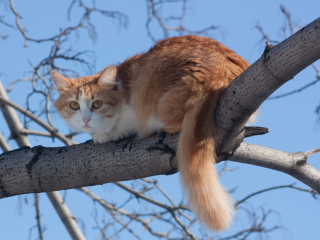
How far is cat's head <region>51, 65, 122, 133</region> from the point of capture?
7.53 ft

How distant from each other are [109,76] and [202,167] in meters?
1.03

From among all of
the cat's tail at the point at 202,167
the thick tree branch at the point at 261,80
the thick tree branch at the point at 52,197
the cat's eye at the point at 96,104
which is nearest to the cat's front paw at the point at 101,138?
the cat's eye at the point at 96,104

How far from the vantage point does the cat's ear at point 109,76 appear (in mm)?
Result: 2361

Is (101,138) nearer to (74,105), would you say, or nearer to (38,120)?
(74,105)

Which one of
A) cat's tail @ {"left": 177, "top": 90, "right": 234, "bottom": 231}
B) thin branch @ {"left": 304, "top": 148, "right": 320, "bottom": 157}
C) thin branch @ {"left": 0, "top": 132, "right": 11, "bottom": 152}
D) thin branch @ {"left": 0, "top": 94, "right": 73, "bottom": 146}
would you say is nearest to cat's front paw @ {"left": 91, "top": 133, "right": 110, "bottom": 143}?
cat's tail @ {"left": 177, "top": 90, "right": 234, "bottom": 231}

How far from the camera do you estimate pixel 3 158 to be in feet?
7.28

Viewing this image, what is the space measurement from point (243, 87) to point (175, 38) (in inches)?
32.0

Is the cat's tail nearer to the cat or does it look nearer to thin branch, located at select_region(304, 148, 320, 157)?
the cat

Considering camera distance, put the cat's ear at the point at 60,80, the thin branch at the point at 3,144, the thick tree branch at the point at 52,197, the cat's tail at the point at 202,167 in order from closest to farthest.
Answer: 1. the cat's tail at the point at 202,167
2. the cat's ear at the point at 60,80
3. the thick tree branch at the point at 52,197
4. the thin branch at the point at 3,144

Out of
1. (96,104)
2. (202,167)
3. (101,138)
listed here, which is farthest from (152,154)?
(96,104)

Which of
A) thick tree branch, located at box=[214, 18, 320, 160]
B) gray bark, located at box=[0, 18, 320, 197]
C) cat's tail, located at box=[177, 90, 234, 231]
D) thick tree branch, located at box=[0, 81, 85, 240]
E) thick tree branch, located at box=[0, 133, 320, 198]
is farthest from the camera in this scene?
thick tree branch, located at box=[0, 81, 85, 240]

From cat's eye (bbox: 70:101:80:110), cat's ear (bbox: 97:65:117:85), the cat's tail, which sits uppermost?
cat's ear (bbox: 97:65:117:85)

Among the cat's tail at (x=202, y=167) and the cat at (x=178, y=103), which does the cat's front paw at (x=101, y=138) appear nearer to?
the cat at (x=178, y=103)

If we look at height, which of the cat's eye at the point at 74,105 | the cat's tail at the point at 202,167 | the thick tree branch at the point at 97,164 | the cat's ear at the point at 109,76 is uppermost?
the cat's ear at the point at 109,76
